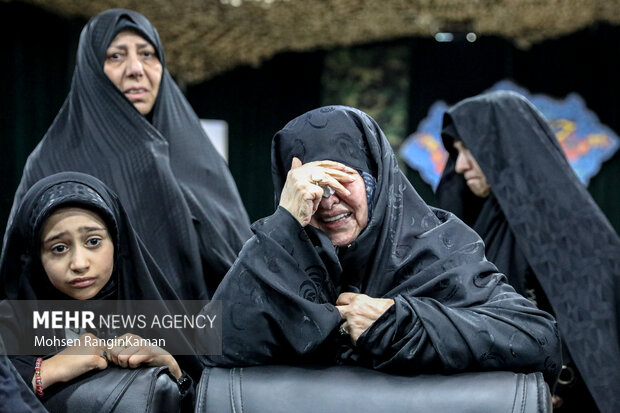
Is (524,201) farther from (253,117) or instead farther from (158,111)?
(253,117)

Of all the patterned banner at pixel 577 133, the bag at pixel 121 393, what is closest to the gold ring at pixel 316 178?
the bag at pixel 121 393

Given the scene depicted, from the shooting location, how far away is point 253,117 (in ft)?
31.2

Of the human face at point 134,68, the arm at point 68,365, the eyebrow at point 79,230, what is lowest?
the arm at point 68,365

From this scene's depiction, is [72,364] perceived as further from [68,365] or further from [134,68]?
[134,68]

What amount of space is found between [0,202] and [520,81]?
504 centimetres

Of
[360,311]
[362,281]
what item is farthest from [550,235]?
[360,311]

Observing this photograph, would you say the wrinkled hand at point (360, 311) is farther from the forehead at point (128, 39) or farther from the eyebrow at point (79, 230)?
the forehead at point (128, 39)

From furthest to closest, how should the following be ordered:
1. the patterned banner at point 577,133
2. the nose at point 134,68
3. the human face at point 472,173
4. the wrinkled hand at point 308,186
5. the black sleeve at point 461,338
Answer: the patterned banner at point 577,133 → the human face at point 472,173 → the nose at point 134,68 → the wrinkled hand at point 308,186 → the black sleeve at point 461,338

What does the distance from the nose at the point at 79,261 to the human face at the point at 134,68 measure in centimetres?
88

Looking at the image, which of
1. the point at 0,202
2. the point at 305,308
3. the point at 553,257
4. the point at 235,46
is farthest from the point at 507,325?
the point at 235,46

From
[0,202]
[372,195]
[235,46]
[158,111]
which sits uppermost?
[235,46]

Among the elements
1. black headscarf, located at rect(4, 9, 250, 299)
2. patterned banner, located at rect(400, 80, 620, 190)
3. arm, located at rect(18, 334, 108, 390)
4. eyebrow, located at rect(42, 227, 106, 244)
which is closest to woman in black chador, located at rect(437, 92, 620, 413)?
black headscarf, located at rect(4, 9, 250, 299)

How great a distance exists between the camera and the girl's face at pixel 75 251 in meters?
2.12

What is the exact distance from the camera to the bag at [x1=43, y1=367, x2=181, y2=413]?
68.7 inches
